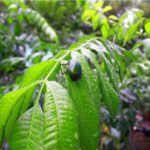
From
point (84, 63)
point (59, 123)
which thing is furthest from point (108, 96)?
point (59, 123)

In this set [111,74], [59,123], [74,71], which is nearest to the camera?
[59,123]

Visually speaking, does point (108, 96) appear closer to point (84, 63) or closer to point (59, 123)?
point (84, 63)

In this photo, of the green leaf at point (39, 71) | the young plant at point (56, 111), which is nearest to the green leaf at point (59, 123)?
the young plant at point (56, 111)

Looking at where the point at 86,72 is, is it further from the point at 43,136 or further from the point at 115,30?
the point at 115,30

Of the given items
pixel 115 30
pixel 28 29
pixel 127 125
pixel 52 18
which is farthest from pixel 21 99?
pixel 52 18

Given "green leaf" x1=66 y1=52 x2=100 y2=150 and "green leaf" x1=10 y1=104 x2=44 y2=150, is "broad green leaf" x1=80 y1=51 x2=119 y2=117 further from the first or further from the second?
"green leaf" x1=10 y1=104 x2=44 y2=150

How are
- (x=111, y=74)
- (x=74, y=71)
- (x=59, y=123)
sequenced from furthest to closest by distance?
1. (x=111, y=74)
2. (x=74, y=71)
3. (x=59, y=123)

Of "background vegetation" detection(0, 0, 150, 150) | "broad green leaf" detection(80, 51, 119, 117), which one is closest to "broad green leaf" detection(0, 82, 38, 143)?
"background vegetation" detection(0, 0, 150, 150)

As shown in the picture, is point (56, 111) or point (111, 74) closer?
point (56, 111)
